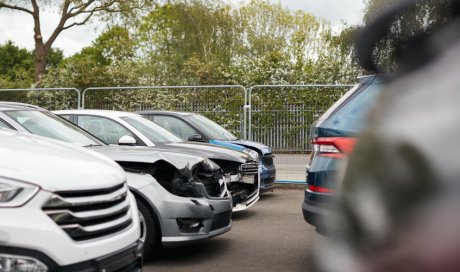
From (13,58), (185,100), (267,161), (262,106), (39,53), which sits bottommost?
(267,161)

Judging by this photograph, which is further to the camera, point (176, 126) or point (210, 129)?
point (210, 129)

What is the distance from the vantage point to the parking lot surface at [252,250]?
5.38 meters

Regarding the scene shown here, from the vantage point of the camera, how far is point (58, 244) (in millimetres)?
2957

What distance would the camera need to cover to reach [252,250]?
6.05m

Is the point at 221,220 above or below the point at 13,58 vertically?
below

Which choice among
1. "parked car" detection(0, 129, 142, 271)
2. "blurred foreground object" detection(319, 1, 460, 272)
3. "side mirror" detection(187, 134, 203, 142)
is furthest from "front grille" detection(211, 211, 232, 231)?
"blurred foreground object" detection(319, 1, 460, 272)

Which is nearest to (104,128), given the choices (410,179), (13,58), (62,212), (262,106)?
(62,212)

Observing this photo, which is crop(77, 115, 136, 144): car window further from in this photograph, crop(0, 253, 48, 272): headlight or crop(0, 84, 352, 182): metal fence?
crop(0, 253, 48, 272): headlight

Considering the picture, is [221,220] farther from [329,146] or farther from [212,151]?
[212,151]

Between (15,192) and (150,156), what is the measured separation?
238 centimetres

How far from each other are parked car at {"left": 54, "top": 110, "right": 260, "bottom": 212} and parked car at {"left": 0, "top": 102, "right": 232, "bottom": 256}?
1757mm

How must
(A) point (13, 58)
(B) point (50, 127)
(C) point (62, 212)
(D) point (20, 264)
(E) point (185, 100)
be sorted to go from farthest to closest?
(A) point (13, 58) < (E) point (185, 100) < (B) point (50, 127) < (C) point (62, 212) < (D) point (20, 264)

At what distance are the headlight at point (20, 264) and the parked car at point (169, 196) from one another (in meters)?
2.28

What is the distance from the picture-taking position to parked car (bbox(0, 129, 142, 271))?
9.36ft
